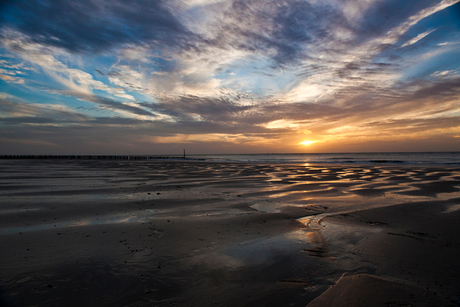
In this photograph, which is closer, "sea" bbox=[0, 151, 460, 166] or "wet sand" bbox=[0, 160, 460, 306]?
"wet sand" bbox=[0, 160, 460, 306]

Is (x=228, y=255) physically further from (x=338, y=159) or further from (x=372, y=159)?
(x=372, y=159)

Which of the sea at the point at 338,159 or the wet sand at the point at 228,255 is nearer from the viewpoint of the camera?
the wet sand at the point at 228,255

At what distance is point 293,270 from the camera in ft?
11.7

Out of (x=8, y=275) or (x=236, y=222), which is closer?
(x=8, y=275)

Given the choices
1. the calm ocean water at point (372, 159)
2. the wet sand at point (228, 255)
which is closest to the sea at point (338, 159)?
the calm ocean water at point (372, 159)

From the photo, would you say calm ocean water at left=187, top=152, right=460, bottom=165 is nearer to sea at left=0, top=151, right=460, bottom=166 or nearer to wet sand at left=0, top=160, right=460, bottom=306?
sea at left=0, top=151, right=460, bottom=166

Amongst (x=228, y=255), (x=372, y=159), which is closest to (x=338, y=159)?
(x=372, y=159)

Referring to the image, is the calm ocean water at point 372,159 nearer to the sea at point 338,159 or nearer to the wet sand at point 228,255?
the sea at point 338,159

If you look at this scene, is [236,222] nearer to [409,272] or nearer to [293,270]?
[293,270]

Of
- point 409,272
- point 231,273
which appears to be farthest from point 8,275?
point 409,272

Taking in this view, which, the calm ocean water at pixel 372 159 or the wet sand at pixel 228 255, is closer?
the wet sand at pixel 228 255

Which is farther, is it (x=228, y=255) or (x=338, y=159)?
(x=338, y=159)

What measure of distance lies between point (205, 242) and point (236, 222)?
1559mm

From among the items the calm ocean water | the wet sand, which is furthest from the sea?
the wet sand
